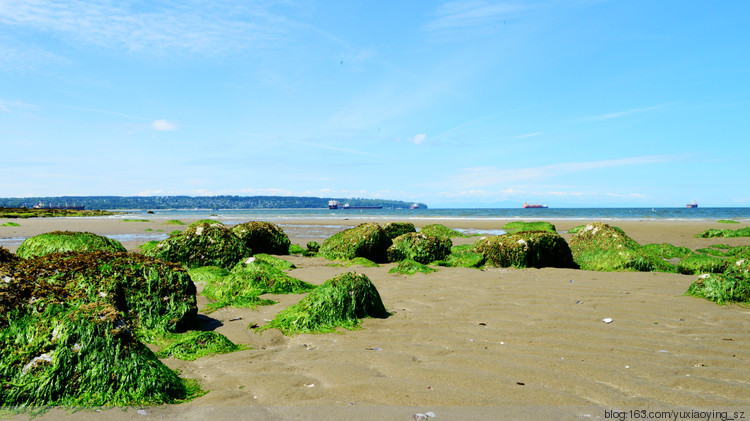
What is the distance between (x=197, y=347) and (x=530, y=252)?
298 inches

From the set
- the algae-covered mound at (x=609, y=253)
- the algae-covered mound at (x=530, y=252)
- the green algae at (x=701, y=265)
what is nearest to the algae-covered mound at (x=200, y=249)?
the algae-covered mound at (x=530, y=252)

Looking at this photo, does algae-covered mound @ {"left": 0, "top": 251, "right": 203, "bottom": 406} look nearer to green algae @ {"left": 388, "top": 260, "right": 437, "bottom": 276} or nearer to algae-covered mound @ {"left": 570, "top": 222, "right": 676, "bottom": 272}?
green algae @ {"left": 388, "top": 260, "right": 437, "bottom": 276}

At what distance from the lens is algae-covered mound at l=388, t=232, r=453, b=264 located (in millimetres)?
10344

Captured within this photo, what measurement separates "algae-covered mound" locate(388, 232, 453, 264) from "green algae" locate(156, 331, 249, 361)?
6.71 metres

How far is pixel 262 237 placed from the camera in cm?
1195

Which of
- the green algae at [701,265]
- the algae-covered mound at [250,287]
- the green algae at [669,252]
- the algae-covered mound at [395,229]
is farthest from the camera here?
the algae-covered mound at [395,229]

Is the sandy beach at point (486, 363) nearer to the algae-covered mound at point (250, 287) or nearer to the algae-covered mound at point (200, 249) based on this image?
the algae-covered mound at point (250, 287)

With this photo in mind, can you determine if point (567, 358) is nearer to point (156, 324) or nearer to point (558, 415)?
point (558, 415)

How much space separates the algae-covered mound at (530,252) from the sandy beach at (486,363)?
3.10 m

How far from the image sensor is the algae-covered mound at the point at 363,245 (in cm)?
1077

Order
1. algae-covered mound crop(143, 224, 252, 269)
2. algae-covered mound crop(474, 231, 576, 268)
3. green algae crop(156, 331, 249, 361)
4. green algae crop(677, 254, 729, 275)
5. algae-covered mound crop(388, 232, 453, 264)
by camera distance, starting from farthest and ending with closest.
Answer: algae-covered mound crop(388, 232, 453, 264) < algae-covered mound crop(474, 231, 576, 268) < algae-covered mound crop(143, 224, 252, 269) < green algae crop(677, 254, 729, 275) < green algae crop(156, 331, 249, 361)

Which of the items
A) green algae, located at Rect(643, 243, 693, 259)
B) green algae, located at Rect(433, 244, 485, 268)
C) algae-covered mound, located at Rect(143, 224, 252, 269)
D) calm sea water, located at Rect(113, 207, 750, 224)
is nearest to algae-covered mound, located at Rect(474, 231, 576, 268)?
green algae, located at Rect(433, 244, 485, 268)

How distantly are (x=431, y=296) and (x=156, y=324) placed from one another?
3.83m

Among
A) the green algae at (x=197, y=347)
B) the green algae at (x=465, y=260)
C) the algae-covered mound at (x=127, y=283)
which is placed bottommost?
the green algae at (x=197, y=347)
